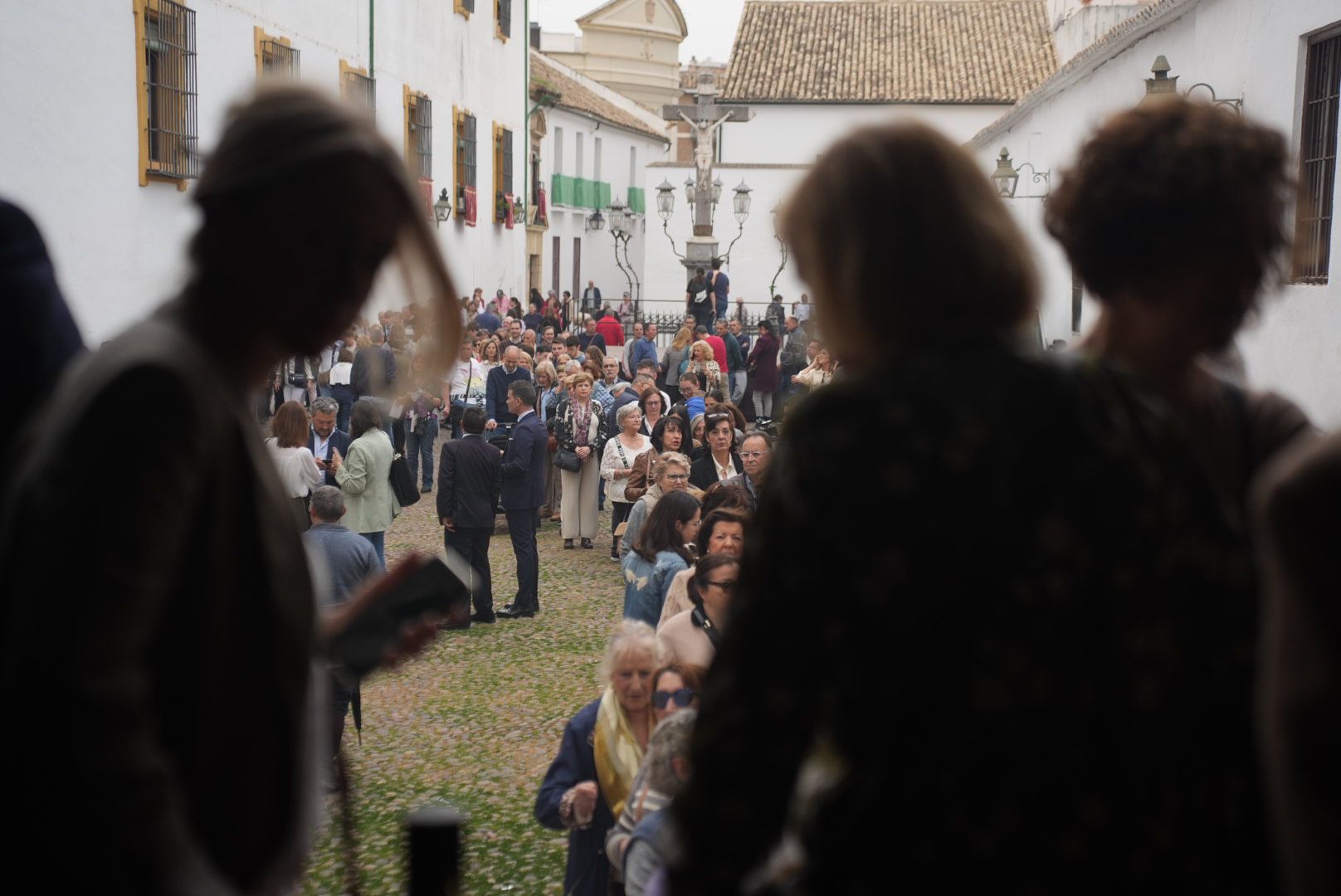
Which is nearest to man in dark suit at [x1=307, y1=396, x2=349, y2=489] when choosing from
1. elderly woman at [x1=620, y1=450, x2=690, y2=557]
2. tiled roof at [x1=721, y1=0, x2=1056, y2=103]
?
elderly woman at [x1=620, y1=450, x2=690, y2=557]

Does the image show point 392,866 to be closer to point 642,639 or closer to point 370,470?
point 642,639

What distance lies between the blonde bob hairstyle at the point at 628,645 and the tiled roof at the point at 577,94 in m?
31.9

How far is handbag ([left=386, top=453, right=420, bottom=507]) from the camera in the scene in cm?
1095

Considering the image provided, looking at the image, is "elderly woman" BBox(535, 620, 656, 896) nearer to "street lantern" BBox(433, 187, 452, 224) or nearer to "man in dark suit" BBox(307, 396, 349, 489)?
"man in dark suit" BBox(307, 396, 349, 489)

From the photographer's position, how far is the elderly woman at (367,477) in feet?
35.2

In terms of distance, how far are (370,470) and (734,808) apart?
31.4ft

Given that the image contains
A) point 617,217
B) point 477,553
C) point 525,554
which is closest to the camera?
point 477,553

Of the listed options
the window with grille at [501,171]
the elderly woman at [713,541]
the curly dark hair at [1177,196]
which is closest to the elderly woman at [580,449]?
the elderly woman at [713,541]

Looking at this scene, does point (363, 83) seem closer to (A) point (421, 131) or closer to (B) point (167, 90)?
(A) point (421, 131)

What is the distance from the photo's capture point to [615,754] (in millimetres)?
5043

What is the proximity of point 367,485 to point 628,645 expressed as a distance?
601 cm

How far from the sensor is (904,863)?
145 centimetres

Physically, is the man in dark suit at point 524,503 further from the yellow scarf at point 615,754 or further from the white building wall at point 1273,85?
the yellow scarf at point 615,754

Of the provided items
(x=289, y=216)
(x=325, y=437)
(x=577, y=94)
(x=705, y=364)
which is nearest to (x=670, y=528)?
(x=325, y=437)
